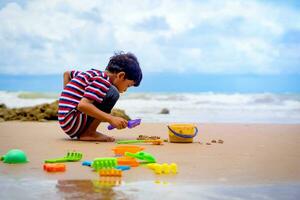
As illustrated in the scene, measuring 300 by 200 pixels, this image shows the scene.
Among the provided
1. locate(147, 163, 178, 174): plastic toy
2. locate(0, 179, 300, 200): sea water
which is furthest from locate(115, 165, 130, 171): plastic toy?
locate(0, 179, 300, 200): sea water

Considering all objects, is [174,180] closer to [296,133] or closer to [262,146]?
[262,146]

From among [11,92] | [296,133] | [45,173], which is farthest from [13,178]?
[11,92]

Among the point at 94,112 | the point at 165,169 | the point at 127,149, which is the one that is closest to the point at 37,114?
the point at 94,112

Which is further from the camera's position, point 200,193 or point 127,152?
point 127,152

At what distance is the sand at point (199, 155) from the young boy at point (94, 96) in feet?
0.66

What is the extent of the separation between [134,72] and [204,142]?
98 centimetres

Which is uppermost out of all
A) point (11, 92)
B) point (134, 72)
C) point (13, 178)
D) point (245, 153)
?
point (11, 92)

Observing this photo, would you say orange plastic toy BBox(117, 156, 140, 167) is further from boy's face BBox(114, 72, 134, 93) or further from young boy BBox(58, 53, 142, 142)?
boy's face BBox(114, 72, 134, 93)

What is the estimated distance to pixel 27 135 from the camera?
220 inches

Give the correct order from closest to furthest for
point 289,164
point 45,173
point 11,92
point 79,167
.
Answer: point 45,173 → point 79,167 → point 289,164 → point 11,92

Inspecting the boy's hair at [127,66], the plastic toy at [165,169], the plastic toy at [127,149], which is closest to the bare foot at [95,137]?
the boy's hair at [127,66]

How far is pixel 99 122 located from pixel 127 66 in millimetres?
607

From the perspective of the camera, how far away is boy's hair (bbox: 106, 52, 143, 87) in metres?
4.98

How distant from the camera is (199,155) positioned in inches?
158
